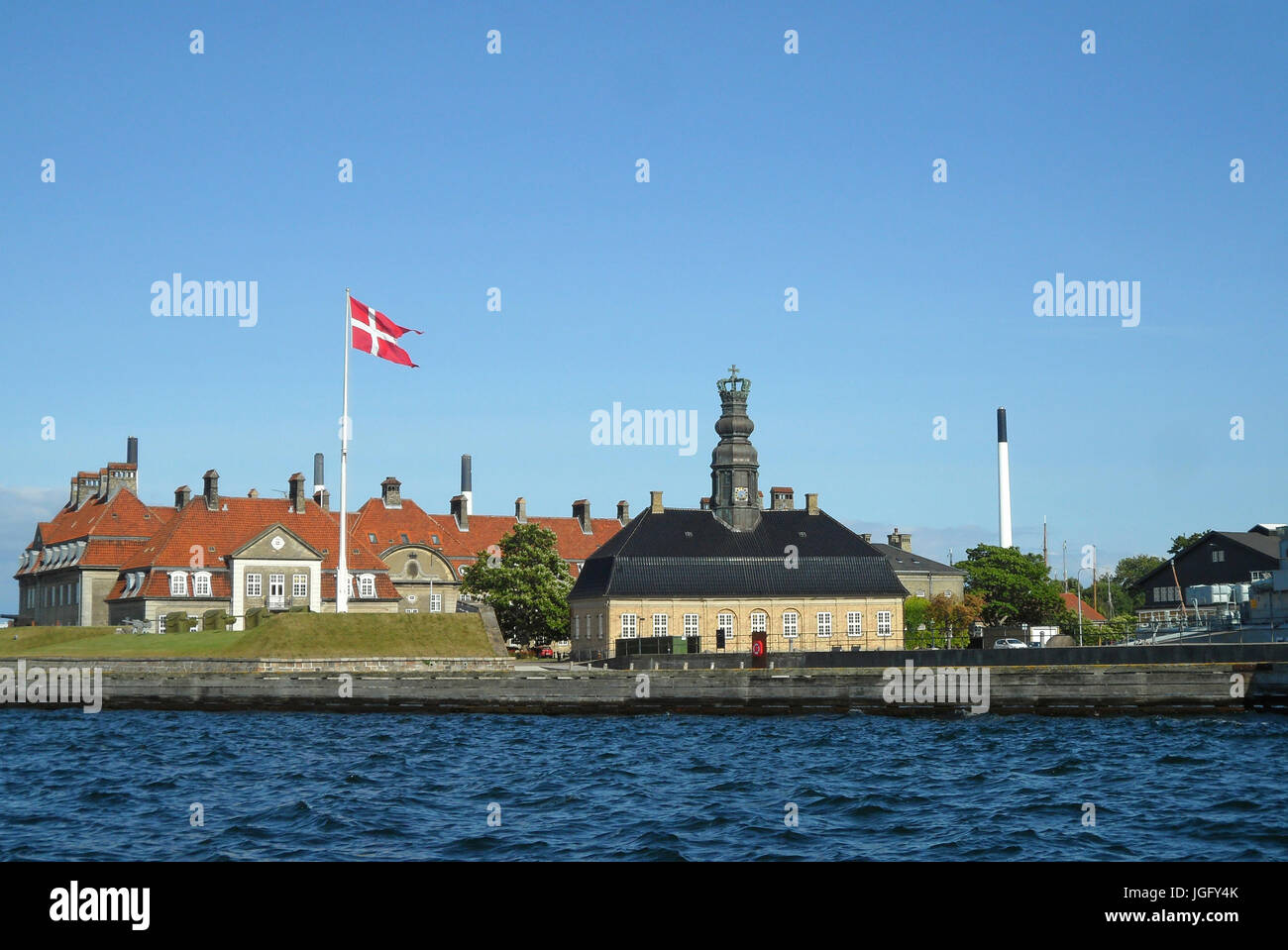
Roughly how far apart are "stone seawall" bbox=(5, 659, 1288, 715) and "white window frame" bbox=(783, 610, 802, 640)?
35.6 m

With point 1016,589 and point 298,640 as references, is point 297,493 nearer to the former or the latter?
point 298,640

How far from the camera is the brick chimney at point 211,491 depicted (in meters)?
90.4

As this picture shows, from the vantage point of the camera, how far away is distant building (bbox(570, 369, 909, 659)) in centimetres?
8938

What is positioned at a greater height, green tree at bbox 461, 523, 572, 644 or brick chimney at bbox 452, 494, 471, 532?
brick chimney at bbox 452, 494, 471, 532

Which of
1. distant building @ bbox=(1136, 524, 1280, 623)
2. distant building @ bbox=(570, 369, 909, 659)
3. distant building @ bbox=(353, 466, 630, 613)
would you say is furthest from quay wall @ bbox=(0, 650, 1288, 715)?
distant building @ bbox=(1136, 524, 1280, 623)

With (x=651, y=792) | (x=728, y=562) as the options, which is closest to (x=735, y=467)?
(x=728, y=562)

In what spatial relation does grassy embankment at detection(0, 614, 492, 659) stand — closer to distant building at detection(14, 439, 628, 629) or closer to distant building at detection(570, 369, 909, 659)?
distant building at detection(14, 439, 628, 629)

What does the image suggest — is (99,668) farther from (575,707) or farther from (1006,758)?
(1006,758)

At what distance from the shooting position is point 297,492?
93.8 m

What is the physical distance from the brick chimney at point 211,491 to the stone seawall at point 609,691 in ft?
115

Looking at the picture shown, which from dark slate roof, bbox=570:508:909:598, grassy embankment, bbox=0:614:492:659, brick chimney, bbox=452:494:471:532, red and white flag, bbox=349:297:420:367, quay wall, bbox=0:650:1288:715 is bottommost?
quay wall, bbox=0:650:1288:715

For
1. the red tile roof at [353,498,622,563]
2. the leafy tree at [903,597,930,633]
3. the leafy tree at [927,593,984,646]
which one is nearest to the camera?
the leafy tree at [927,593,984,646]

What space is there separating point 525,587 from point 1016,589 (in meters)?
42.2
